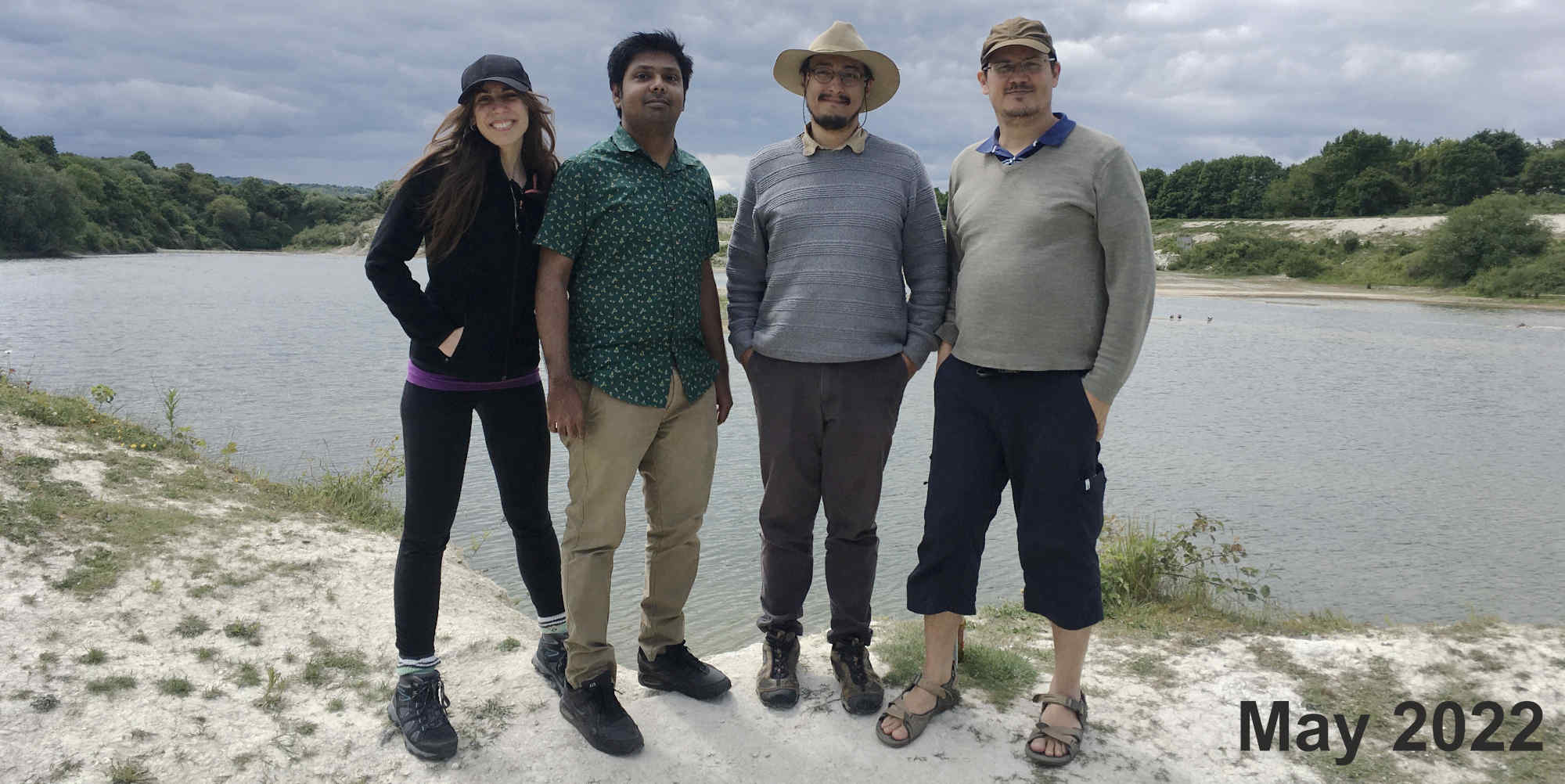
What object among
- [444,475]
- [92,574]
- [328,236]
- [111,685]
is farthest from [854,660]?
[328,236]

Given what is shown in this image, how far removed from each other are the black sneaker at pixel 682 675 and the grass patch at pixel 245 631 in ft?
6.16

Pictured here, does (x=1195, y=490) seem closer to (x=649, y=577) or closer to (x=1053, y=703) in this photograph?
(x=1053, y=703)

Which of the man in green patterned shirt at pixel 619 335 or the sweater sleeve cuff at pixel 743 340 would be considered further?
the sweater sleeve cuff at pixel 743 340

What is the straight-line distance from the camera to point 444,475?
321 centimetres

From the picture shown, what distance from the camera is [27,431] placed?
6.41m

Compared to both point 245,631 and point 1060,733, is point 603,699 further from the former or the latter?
point 245,631

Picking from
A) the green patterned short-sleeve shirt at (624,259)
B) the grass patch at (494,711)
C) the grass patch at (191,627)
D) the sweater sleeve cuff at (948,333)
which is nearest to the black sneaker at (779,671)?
the grass patch at (494,711)

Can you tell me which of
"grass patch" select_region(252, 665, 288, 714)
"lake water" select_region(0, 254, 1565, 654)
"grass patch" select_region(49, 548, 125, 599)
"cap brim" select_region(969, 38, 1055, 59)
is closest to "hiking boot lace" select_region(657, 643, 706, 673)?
"grass patch" select_region(252, 665, 288, 714)

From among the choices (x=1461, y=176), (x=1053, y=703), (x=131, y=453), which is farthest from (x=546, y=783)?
(x=1461, y=176)

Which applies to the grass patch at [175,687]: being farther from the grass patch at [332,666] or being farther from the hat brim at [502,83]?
the hat brim at [502,83]

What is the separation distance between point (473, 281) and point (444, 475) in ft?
2.26

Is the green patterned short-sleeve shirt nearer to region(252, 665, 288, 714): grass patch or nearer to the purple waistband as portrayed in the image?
the purple waistband

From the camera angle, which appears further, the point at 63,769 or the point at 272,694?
the point at 272,694

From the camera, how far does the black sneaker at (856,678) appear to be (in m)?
3.46
